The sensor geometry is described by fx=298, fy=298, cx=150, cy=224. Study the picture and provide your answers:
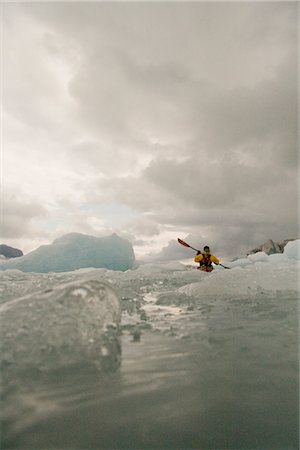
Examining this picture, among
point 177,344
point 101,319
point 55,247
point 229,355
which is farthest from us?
point 55,247

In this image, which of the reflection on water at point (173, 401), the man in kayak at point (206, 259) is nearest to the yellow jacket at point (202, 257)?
the man in kayak at point (206, 259)

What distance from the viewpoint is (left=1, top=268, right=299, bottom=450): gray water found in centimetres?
178

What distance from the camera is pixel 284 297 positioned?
6.81 meters

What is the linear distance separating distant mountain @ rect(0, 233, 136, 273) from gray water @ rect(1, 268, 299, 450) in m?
23.6

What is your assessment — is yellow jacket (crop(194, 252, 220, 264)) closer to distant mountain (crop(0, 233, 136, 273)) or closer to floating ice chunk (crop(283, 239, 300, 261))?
floating ice chunk (crop(283, 239, 300, 261))

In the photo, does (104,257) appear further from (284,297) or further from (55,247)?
(284,297)

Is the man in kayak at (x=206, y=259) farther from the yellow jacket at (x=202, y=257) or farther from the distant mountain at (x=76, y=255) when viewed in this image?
the distant mountain at (x=76, y=255)

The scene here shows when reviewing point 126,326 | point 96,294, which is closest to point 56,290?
point 96,294

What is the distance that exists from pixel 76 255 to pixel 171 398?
25534 mm

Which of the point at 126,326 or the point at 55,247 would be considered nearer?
the point at 126,326

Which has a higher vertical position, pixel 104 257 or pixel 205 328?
pixel 104 257

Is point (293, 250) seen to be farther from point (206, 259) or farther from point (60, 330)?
point (60, 330)

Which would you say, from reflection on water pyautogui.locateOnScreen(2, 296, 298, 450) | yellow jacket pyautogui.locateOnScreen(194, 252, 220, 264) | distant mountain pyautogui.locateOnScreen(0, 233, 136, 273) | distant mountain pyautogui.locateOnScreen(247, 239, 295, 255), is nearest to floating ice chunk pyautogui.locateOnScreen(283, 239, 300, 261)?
yellow jacket pyautogui.locateOnScreen(194, 252, 220, 264)

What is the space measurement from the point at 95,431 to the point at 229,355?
1.70 metres
